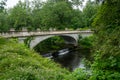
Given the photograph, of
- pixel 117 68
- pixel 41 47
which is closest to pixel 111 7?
pixel 117 68

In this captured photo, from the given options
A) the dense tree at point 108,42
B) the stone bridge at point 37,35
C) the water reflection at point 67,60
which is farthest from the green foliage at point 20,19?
Answer: the dense tree at point 108,42

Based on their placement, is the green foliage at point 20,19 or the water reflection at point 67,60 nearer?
the water reflection at point 67,60

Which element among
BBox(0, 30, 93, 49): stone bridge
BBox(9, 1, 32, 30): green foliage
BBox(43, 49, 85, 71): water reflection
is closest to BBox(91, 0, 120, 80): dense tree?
BBox(0, 30, 93, 49): stone bridge

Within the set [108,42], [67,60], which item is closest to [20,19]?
[67,60]

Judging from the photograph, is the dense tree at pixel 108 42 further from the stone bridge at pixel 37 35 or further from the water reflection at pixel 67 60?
the water reflection at pixel 67 60

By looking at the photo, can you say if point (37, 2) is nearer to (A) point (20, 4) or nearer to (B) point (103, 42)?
(A) point (20, 4)

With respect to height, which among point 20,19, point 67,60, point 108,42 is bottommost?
point 67,60

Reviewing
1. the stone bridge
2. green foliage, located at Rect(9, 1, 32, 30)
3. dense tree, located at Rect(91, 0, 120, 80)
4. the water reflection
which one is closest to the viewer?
dense tree, located at Rect(91, 0, 120, 80)

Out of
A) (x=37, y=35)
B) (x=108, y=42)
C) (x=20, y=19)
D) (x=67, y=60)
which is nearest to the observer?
(x=108, y=42)

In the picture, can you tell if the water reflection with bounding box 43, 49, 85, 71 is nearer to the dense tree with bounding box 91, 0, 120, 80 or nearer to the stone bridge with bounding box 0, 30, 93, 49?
the stone bridge with bounding box 0, 30, 93, 49

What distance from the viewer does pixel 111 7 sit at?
8.11 metres

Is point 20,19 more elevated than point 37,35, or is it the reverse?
point 20,19

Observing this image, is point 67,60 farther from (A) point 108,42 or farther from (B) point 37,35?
(A) point 108,42

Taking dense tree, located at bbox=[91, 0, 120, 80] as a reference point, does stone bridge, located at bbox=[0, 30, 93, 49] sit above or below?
below
